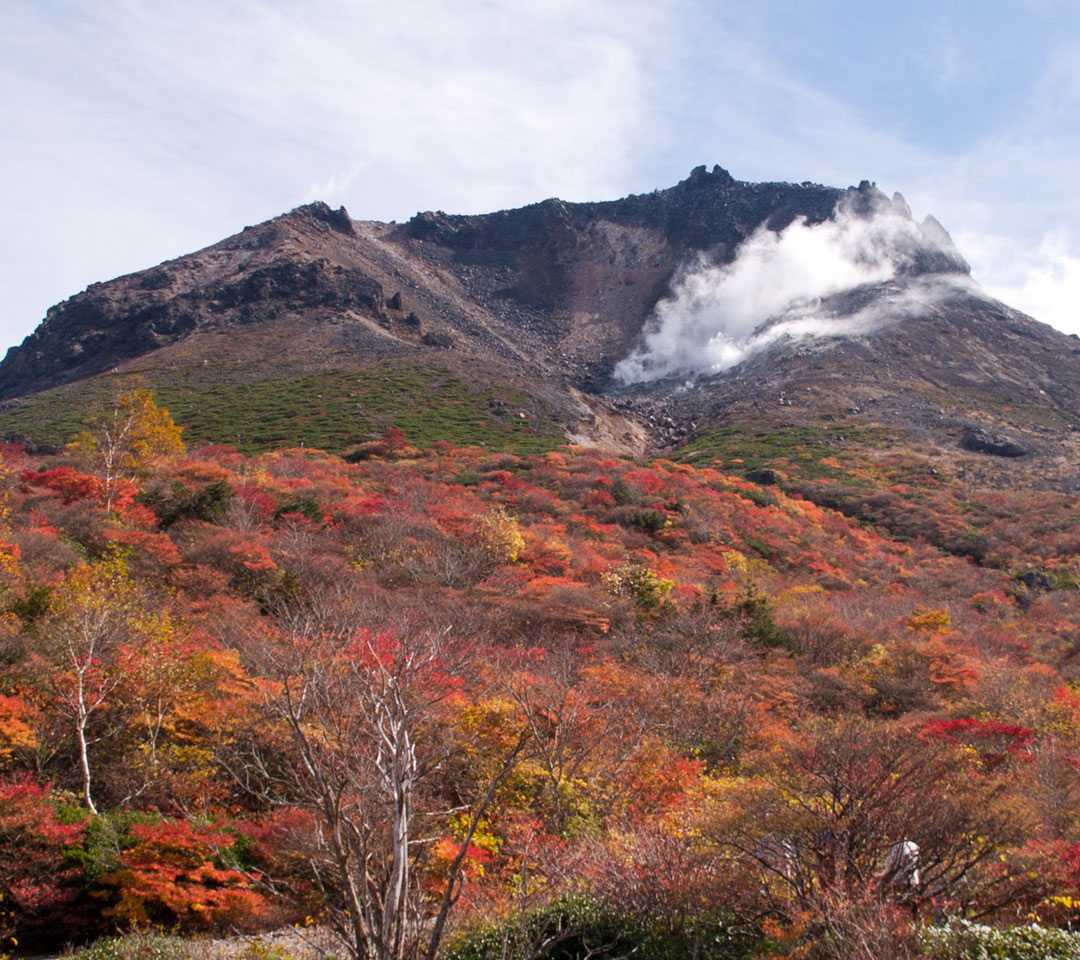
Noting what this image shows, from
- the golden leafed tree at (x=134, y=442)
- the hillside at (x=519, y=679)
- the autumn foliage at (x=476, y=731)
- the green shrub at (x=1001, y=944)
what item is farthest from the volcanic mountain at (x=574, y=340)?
the green shrub at (x=1001, y=944)

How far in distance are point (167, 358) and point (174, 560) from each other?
52290 millimetres

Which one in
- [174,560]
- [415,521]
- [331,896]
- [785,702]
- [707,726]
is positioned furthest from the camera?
[415,521]

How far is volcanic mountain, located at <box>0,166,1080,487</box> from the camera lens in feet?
178

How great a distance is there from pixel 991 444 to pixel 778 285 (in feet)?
177

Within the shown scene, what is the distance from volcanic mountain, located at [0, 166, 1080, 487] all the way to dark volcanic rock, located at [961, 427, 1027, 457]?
7.6 inches

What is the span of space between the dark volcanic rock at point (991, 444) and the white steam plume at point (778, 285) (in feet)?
115

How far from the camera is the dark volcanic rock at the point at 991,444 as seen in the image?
51531 mm

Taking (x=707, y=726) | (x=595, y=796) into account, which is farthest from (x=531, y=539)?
(x=595, y=796)

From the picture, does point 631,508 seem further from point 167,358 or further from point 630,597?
point 167,358

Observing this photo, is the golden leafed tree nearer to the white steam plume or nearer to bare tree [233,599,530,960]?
bare tree [233,599,530,960]

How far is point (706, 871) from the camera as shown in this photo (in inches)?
313

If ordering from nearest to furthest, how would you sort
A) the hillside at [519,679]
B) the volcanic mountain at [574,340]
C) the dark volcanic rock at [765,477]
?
1. the hillside at [519,679]
2. the dark volcanic rock at [765,477]
3. the volcanic mountain at [574,340]

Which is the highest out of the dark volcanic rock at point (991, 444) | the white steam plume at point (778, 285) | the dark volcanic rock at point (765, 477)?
the white steam plume at point (778, 285)

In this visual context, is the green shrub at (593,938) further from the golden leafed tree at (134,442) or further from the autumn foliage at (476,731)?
the golden leafed tree at (134,442)
